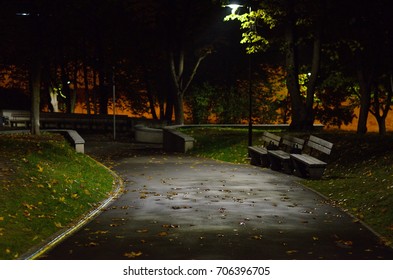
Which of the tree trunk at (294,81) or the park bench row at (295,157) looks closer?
the park bench row at (295,157)

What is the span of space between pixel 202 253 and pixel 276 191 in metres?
7.54

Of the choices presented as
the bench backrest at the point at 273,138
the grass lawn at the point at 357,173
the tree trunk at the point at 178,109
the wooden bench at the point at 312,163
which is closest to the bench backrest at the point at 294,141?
the wooden bench at the point at 312,163

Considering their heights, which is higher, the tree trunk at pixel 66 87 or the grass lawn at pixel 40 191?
the tree trunk at pixel 66 87

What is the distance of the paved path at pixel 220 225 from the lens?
1000 centimetres

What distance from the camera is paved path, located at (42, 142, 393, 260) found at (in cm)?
1000

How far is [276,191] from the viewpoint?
1716cm

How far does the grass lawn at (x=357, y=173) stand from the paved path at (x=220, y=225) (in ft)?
1.47

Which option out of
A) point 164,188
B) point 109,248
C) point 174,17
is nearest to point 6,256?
point 109,248

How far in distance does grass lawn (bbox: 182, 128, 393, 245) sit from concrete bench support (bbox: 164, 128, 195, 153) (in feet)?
1.45

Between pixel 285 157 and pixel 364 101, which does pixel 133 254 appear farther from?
pixel 364 101

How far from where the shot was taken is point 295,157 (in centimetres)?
2059

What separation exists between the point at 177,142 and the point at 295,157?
12011 mm

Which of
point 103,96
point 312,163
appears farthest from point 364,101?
point 103,96

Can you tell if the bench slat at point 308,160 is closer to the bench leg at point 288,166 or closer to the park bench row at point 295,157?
the park bench row at point 295,157
